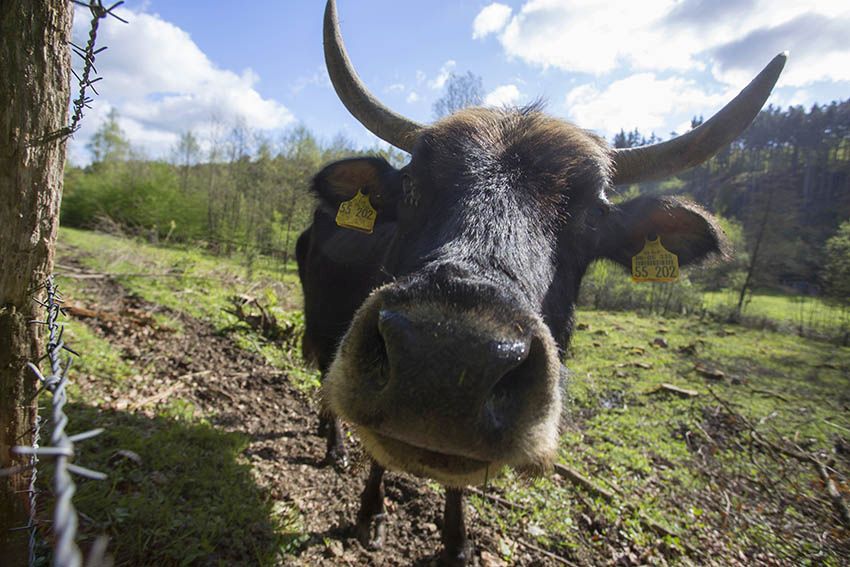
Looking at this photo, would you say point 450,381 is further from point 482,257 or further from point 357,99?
point 357,99

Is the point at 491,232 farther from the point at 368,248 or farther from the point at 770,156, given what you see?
the point at 770,156

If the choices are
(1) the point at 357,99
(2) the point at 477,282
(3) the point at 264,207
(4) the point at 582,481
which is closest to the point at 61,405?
(2) the point at 477,282

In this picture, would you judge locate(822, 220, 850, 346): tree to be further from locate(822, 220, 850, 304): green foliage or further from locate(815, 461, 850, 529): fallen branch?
locate(815, 461, 850, 529): fallen branch

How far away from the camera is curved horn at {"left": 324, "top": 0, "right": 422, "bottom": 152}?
4.02 metres

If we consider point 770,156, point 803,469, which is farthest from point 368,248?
point 770,156

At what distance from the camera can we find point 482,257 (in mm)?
2186

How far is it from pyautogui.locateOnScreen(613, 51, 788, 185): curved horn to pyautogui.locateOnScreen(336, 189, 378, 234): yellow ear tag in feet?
7.60

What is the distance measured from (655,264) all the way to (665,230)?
1.09 ft

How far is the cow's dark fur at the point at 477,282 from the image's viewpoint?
164 cm

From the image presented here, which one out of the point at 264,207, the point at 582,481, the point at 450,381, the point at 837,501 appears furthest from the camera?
the point at 264,207

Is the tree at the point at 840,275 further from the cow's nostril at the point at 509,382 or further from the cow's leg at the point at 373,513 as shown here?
the cow's nostril at the point at 509,382

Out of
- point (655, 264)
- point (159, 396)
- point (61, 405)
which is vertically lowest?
point (159, 396)

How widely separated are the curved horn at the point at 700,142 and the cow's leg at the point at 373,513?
11.4 ft

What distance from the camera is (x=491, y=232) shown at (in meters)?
2.36
